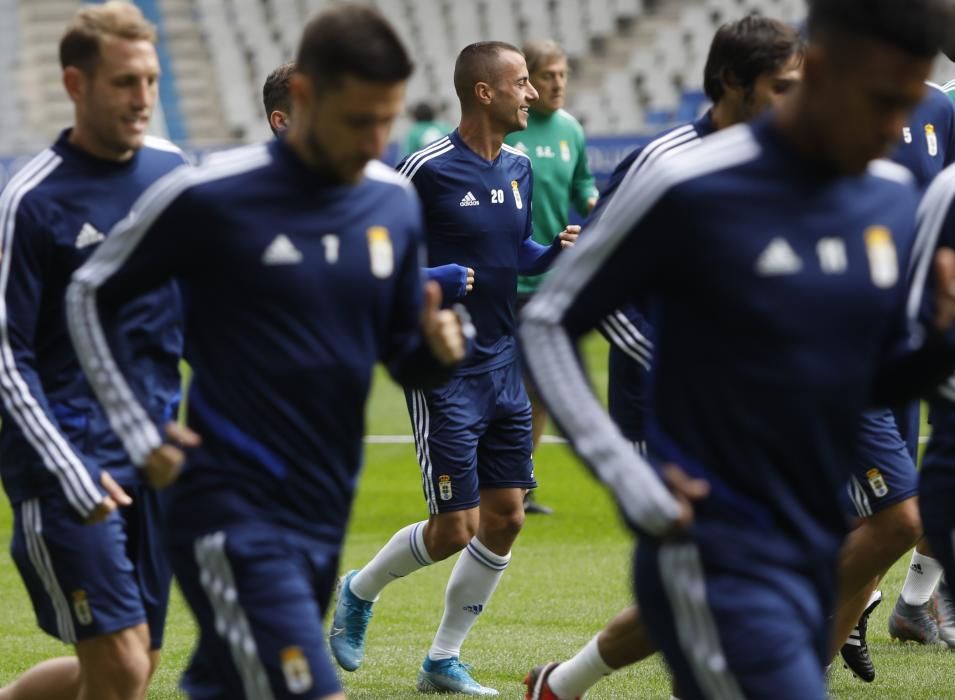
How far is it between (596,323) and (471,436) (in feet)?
11.5

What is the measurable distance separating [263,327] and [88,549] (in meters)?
1.22

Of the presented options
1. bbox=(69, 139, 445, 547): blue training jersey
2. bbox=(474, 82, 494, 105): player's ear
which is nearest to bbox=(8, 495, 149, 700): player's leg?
bbox=(69, 139, 445, 547): blue training jersey

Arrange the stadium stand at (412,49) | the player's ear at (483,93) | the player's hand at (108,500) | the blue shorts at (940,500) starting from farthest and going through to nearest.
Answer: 1. the stadium stand at (412,49)
2. the player's ear at (483,93)
3. the player's hand at (108,500)
4. the blue shorts at (940,500)

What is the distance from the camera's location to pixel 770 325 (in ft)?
10.6

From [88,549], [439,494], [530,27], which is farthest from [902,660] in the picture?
[530,27]

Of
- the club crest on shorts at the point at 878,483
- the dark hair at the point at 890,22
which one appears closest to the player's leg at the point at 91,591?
the dark hair at the point at 890,22

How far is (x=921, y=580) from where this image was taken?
7285 mm

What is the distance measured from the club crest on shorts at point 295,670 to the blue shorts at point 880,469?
3.00 m

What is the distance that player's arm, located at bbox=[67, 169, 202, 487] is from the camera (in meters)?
3.75

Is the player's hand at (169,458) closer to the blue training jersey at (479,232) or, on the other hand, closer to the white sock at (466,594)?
the white sock at (466,594)

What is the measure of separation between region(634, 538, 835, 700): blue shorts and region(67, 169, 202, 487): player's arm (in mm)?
1090

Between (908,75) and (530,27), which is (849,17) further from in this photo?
(530,27)

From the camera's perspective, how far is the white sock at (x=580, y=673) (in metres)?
5.40

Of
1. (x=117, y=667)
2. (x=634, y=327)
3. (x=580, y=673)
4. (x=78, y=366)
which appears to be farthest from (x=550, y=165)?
(x=117, y=667)
